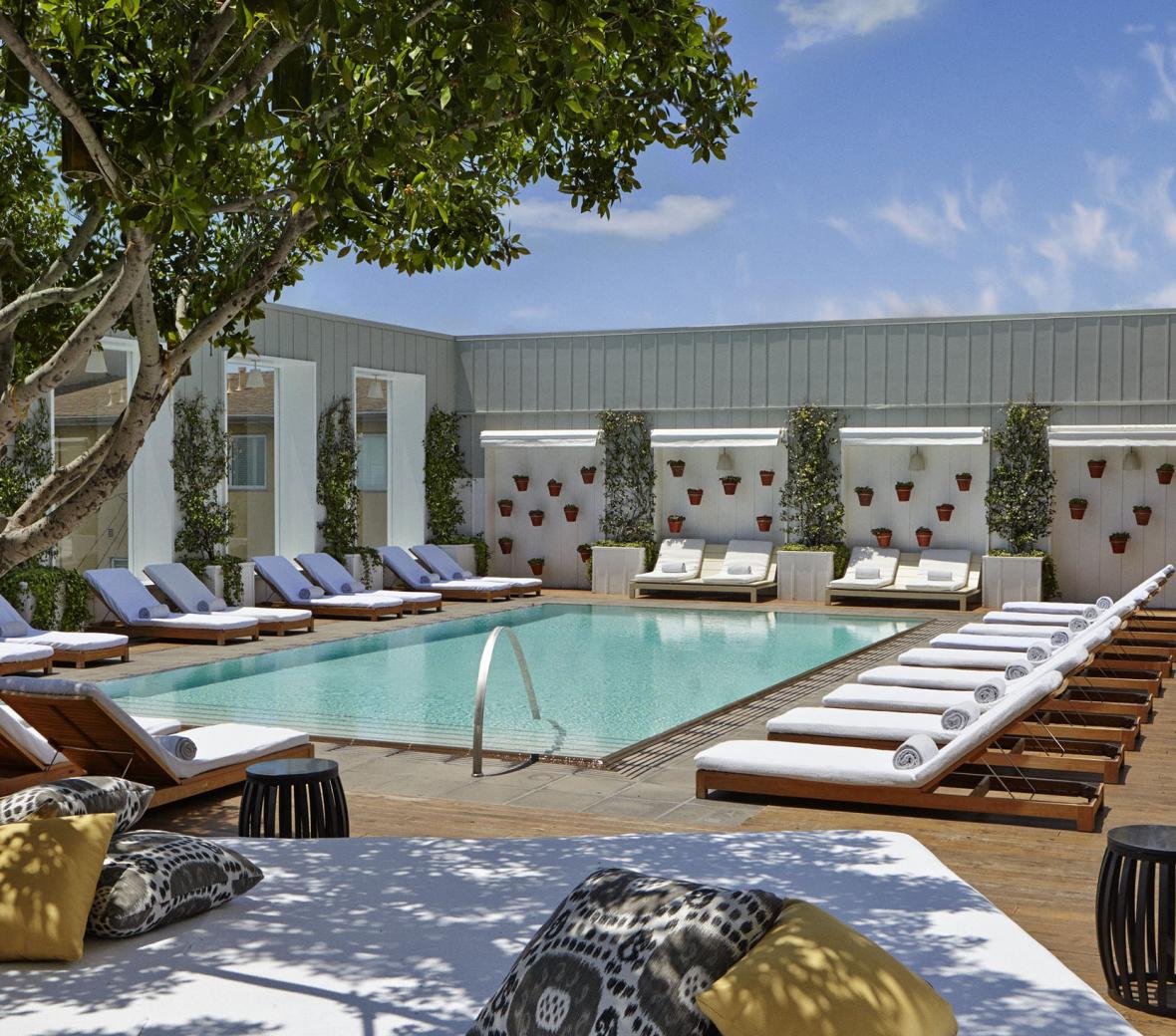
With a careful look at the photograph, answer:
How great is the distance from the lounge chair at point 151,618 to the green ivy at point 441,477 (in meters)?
6.50

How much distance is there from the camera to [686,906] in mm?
2854

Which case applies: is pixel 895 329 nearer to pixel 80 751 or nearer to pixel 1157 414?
pixel 1157 414

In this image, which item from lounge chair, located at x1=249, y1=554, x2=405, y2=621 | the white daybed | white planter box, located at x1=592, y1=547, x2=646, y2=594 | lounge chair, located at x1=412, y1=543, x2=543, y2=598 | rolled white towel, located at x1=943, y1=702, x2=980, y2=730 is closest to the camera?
the white daybed

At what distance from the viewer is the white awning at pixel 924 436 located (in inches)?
701

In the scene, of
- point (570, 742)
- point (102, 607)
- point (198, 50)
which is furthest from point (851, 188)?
point (198, 50)

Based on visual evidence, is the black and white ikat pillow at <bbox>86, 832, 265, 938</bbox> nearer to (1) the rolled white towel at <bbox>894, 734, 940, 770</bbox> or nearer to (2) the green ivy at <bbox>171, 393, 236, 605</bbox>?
(1) the rolled white towel at <bbox>894, 734, 940, 770</bbox>

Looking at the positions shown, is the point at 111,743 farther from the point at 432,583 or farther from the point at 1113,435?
the point at 1113,435

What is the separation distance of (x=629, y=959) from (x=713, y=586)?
1584 cm

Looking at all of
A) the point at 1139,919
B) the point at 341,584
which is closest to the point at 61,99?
the point at 1139,919

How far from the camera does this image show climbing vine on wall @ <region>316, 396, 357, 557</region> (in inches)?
700

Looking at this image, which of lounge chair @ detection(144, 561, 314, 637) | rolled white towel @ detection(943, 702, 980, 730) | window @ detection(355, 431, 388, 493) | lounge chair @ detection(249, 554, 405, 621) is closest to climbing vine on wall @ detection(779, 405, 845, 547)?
window @ detection(355, 431, 388, 493)

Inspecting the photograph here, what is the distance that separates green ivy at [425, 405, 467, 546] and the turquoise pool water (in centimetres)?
392

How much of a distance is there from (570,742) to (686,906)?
5922mm

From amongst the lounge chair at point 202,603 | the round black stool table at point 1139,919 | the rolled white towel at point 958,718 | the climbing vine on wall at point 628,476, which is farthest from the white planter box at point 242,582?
the round black stool table at point 1139,919
